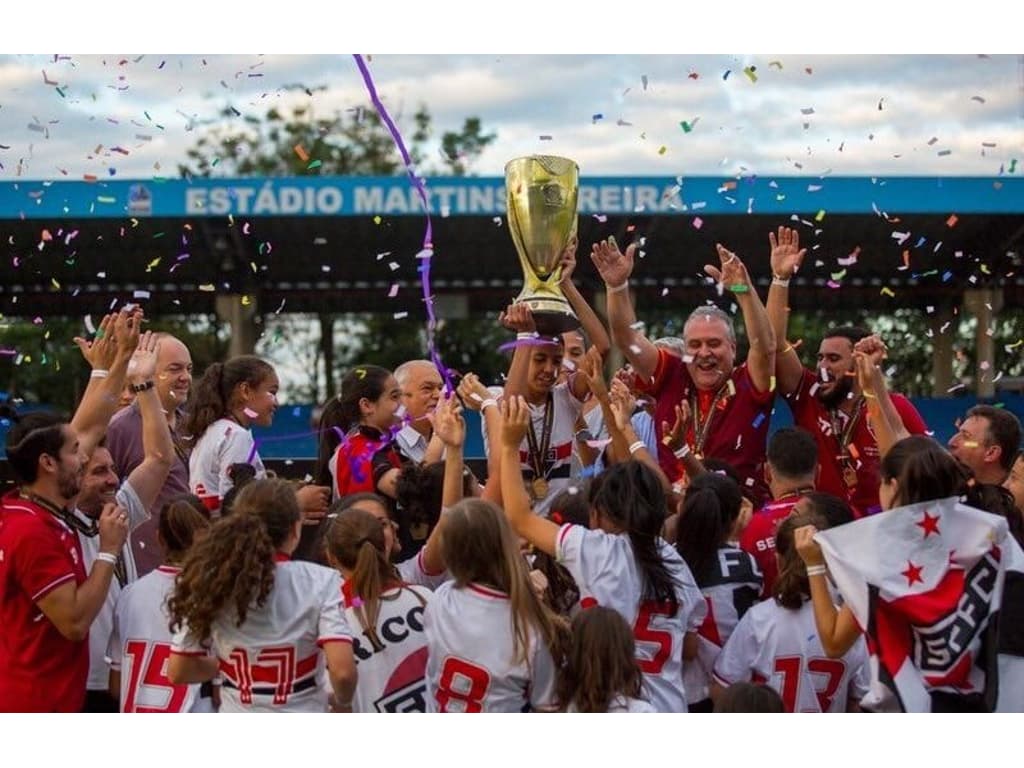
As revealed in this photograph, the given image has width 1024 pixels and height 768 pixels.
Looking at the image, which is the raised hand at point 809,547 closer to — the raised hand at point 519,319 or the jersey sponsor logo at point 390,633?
the jersey sponsor logo at point 390,633

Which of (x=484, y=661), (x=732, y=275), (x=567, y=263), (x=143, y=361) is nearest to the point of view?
(x=484, y=661)

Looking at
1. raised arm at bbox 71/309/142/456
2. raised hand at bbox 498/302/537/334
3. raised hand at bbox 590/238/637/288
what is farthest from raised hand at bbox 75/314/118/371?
raised hand at bbox 590/238/637/288

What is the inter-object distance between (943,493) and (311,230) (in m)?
16.0

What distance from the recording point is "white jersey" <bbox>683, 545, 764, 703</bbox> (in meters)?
5.10

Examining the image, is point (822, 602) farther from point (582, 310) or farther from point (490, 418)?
point (582, 310)

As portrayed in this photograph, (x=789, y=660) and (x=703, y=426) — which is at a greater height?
(x=703, y=426)

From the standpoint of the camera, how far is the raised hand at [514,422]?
16.4ft

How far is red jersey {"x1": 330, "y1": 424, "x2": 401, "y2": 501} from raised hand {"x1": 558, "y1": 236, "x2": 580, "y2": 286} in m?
1.15

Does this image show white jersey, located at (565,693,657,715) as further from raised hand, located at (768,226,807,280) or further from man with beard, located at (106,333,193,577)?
raised hand, located at (768,226,807,280)

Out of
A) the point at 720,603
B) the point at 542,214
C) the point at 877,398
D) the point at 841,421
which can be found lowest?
the point at 720,603

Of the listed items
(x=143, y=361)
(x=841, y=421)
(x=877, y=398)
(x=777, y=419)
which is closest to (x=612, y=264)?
(x=841, y=421)

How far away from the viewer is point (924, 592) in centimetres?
440

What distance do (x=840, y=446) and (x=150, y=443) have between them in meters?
3.06

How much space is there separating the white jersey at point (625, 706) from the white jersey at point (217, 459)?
2363 mm
